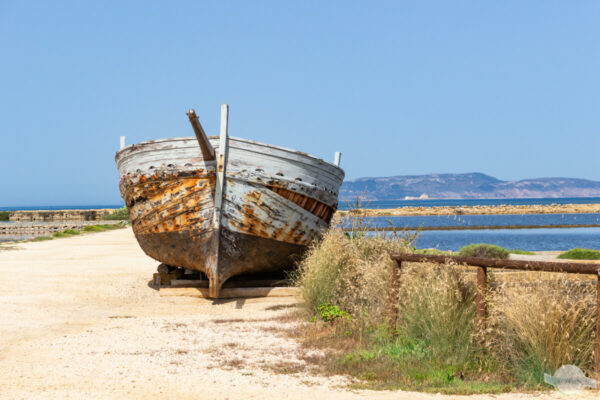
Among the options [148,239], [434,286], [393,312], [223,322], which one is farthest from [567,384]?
[148,239]

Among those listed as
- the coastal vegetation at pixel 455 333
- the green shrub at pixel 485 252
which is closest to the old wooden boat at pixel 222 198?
the coastal vegetation at pixel 455 333

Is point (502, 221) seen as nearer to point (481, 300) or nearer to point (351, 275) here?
point (351, 275)

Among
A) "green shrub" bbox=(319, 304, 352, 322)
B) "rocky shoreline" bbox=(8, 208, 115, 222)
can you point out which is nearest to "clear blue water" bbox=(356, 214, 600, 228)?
"rocky shoreline" bbox=(8, 208, 115, 222)

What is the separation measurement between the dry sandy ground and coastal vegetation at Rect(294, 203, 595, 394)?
0.38 metres

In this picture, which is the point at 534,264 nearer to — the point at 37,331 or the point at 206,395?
the point at 206,395

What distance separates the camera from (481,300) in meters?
6.20

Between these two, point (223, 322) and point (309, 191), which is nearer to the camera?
point (223, 322)

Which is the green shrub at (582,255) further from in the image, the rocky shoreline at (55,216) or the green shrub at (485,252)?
the rocky shoreline at (55,216)

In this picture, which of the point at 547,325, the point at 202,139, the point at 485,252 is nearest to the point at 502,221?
the point at 485,252

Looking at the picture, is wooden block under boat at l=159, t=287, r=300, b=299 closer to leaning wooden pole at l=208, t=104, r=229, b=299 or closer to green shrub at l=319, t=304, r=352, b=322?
leaning wooden pole at l=208, t=104, r=229, b=299

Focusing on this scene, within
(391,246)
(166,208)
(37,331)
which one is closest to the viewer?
(37,331)

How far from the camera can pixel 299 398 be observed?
17.5ft

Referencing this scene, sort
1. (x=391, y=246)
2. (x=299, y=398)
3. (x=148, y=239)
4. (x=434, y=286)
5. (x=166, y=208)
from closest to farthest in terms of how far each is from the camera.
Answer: (x=299, y=398), (x=434, y=286), (x=391, y=246), (x=166, y=208), (x=148, y=239)

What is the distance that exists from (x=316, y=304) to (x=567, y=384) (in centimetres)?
452
